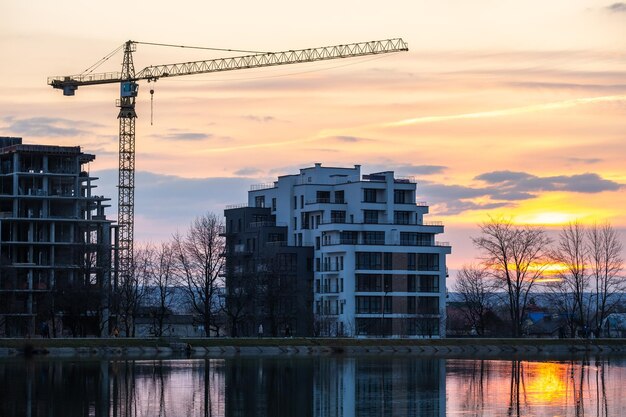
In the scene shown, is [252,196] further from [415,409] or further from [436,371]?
[415,409]

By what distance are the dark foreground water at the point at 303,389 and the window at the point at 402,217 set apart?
3012 inches

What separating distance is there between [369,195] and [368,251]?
983 centimetres

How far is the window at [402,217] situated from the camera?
17488cm

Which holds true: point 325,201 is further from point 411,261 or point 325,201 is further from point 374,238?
point 411,261

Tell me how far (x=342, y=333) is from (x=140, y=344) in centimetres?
5206

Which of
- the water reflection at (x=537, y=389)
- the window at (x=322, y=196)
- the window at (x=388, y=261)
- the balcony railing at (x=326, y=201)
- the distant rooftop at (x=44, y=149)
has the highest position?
the distant rooftop at (x=44, y=149)

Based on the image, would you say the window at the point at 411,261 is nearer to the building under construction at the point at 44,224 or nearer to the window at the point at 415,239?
the window at the point at 415,239

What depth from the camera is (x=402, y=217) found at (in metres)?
176

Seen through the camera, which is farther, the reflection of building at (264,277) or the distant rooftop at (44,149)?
the distant rooftop at (44,149)

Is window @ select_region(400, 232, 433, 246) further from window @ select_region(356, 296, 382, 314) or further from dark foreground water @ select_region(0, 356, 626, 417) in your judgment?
dark foreground water @ select_region(0, 356, 626, 417)

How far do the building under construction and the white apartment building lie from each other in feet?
94.6

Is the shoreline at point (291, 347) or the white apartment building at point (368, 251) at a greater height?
the white apartment building at point (368, 251)

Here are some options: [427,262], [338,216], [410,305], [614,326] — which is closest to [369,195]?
[338,216]

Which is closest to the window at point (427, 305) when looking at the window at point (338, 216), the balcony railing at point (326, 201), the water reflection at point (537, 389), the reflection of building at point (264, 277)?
the reflection of building at point (264, 277)
